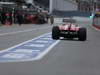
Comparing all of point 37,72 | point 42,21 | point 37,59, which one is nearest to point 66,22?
point 37,59

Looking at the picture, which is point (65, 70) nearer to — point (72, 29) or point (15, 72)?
point (15, 72)

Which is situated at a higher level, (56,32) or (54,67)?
(54,67)

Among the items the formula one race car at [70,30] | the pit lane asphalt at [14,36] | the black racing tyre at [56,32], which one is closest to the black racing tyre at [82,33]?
the formula one race car at [70,30]

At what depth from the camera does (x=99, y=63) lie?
40.8 ft

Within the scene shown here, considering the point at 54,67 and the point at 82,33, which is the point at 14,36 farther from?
the point at 54,67

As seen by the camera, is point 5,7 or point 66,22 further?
point 5,7

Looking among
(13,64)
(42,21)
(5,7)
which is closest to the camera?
(13,64)

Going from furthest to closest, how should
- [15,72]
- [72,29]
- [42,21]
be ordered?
[42,21]
[72,29]
[15,72]

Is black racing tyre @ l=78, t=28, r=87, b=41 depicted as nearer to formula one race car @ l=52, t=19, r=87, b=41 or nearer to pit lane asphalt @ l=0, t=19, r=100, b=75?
formula one race car @ l=52, t=19, r=87, b=41

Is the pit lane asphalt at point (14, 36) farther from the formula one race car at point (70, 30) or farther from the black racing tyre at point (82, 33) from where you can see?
the black racing tyre at point (82, 33)

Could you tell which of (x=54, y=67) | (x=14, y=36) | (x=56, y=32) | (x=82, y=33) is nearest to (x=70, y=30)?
(x=82, y=33)

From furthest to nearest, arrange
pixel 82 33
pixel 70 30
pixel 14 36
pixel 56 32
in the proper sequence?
pixel 14 36 → pixel 56 32 → pixel 82 33 → pixel 70 30

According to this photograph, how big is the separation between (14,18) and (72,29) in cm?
4133

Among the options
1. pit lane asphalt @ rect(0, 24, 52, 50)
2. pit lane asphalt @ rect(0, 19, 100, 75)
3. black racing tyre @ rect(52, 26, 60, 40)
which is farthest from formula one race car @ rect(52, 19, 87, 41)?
pit lane asphalt @ rect(0, 19, 100, 75)
